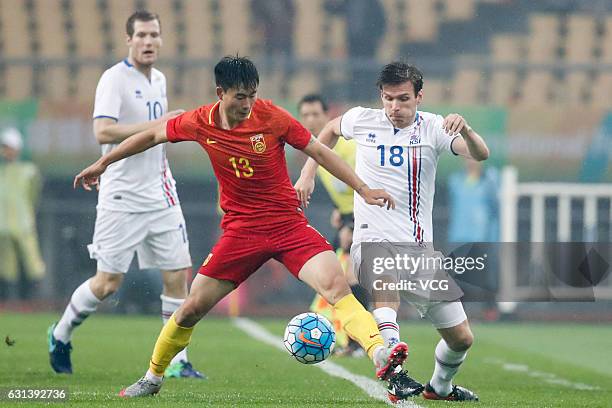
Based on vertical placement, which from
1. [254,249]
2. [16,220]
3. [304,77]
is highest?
[304,77]

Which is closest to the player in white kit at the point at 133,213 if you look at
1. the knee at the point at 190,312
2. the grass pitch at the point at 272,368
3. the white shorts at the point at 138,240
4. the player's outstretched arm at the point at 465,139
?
the white shorts at the point at 138,240

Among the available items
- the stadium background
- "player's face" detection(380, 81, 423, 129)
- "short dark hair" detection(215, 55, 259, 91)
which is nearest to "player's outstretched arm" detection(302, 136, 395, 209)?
"short dark hair" detection(215, 55, 259, 91)

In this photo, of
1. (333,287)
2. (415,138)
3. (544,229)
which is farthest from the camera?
(544,229)

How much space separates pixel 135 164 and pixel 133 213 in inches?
13.8

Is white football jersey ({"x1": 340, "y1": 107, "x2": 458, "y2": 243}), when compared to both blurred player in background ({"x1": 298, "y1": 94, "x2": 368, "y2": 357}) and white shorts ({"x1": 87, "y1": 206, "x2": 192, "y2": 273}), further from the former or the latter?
blurred player in background ({"x1": 298, "y1": 94, "x2": 368, "y2": 357})

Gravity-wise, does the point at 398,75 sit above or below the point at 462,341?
above

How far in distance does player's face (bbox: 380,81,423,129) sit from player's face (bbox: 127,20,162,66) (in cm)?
225

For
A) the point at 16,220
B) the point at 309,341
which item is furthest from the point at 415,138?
the point at 16,220

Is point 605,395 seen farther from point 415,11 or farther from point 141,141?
point 415,11

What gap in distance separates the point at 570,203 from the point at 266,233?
35.8 ft

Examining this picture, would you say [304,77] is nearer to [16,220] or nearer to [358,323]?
[16,220]

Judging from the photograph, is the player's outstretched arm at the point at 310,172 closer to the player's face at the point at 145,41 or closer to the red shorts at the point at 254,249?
the red shorts at the point at 254,249

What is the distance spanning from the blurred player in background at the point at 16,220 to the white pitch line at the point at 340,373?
12.0 feet

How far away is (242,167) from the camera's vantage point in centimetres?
693
